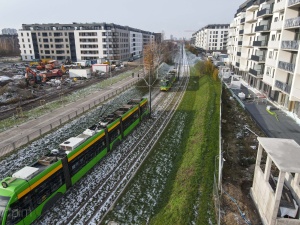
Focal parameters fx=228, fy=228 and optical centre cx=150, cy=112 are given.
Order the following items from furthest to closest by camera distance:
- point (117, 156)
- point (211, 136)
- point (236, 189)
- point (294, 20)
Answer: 1. point (294, 20)
2. point (211, 136)
3. point (117, 156)
4. point (236, 189)

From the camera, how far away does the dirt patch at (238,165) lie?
1553 centimetres

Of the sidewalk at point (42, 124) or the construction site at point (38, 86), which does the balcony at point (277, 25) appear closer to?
the sidewalk at point (42, 124)

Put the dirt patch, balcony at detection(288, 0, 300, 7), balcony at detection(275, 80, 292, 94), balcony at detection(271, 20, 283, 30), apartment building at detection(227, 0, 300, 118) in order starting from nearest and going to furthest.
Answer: the dirt patch → balcony at detection(288, 0, 300, 7) → apartment building at detection(227, 0, 300, 118) → balcony at detection(275, 80, 292, 94) → balcony at detection(271, 20, 283, 30)

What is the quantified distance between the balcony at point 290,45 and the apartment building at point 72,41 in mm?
84699

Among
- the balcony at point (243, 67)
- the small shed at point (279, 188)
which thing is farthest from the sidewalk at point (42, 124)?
the balcony at point (243, 67)

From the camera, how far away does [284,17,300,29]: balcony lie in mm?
32125

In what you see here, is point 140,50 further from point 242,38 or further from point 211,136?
point 211,136

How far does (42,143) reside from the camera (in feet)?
88.0

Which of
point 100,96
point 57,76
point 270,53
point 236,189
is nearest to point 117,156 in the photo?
point 236,189

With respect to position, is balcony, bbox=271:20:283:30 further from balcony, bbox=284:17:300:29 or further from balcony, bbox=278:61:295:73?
balcony, bbox=278:61:295:73

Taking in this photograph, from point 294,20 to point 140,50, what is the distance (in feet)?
435

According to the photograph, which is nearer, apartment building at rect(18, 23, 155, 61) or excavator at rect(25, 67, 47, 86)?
excavator at rect(25, 67, 47, 86)

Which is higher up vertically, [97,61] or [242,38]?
[242,38]

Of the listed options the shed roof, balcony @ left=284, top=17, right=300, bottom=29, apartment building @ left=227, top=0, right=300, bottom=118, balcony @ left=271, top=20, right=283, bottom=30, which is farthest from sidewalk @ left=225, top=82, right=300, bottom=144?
balcony @ left=284, top=17, right=300, bottom=29
